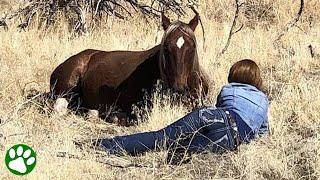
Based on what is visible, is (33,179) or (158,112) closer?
(33,179)

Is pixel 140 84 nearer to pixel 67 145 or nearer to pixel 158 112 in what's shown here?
pixel 158 112

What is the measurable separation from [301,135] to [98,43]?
18.1 ft

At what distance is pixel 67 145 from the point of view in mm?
5867

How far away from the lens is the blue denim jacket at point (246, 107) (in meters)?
5.96

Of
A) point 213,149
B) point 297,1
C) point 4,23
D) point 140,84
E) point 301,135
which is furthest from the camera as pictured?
point 297,1

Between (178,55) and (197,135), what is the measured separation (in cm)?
151

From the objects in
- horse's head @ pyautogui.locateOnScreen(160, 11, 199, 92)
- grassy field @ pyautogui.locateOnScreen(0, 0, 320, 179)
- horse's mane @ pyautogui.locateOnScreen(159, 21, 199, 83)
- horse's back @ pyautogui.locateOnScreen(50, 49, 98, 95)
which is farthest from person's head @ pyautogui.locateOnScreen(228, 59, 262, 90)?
horse's back @ pyautogui.locateOnScreen(50, 49, 98, 95)

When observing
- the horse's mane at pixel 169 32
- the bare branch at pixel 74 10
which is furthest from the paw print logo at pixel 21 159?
the bare branch at pixel 74 10

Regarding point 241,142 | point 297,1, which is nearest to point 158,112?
point 241,142

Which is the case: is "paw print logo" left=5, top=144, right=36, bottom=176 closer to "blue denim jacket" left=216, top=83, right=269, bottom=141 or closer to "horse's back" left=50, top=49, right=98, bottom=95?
"blue denim jacket" left=216, top=83, right=269, bottom=141

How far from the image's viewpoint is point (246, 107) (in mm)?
6012

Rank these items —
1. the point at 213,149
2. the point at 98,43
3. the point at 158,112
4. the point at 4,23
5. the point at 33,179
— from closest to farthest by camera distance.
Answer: the point at 33,179 → the point at 213,149 → the point at 158,112 → the point at 98,43 → the point at 4,23

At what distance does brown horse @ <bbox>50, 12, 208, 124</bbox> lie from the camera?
279 inches

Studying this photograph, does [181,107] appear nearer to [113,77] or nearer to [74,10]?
[113,77]
